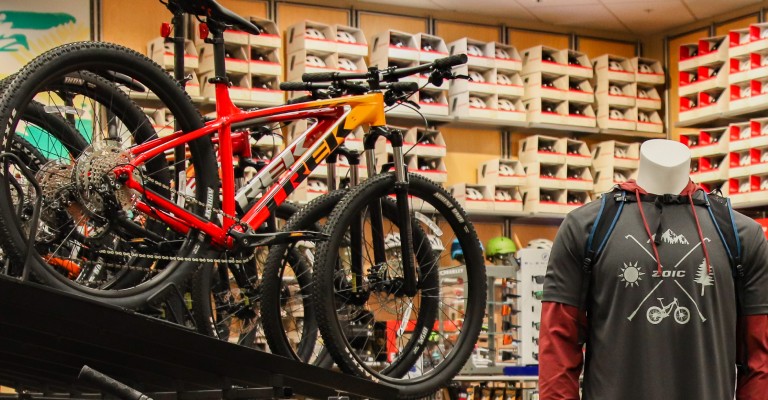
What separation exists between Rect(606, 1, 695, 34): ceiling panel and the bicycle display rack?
547 cm

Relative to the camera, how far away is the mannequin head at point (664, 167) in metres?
2.46

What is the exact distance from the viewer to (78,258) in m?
2.78

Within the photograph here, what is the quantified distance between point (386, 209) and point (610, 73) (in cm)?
495

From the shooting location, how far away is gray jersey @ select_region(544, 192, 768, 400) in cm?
237

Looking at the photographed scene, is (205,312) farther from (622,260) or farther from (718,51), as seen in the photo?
(718,51)

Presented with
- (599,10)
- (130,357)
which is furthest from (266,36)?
(130,357)

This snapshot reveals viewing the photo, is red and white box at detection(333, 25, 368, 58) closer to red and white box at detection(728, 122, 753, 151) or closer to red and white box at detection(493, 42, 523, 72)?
red and white box at detection(493, 42, 523, 72)

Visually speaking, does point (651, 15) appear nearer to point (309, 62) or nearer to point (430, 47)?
point (430, 47)

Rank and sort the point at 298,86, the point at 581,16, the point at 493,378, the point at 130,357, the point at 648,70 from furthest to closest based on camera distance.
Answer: the point at 648,70 → the point at 581,16 → the point at 493,378 → the point at 298,86 → the point at 130,357

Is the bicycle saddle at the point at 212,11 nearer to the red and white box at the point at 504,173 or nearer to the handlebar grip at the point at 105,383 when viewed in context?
the handlebar grip at the point at 105,383

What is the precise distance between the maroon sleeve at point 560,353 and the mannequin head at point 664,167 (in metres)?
0.34

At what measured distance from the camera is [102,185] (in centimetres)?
266

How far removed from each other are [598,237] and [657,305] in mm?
194

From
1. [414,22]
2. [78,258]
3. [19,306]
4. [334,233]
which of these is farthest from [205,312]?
[414,22]
